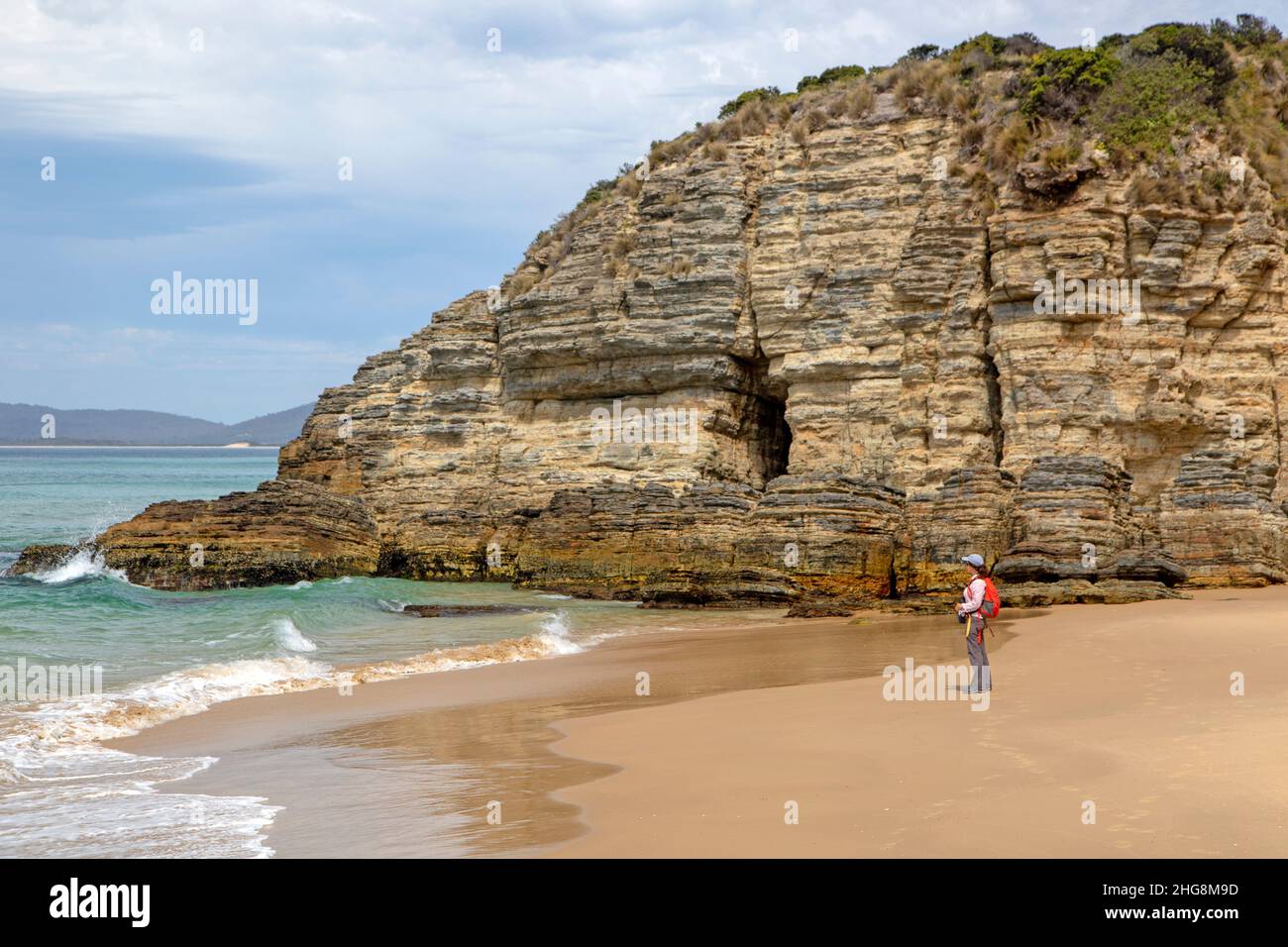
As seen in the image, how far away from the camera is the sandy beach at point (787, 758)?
6082 mm

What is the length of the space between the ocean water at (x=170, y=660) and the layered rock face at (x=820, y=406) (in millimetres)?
2352

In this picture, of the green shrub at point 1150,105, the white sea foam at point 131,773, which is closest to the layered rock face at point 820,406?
the green shrub at point 1150,105

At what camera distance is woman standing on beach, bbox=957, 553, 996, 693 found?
10820 mm

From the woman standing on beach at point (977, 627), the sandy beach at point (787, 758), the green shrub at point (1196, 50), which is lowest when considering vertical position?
the sandy beach at point (787, 758)

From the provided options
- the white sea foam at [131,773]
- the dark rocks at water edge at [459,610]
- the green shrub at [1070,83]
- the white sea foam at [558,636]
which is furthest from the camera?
the green shrub at [1070,83]

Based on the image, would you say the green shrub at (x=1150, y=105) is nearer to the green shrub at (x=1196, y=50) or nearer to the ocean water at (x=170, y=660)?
the green shrub at (x=1196, y=50)

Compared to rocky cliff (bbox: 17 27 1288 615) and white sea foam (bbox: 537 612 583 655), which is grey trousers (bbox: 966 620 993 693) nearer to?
white sea foam (bbox: 537 612 583 655)

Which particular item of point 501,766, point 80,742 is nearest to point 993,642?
point 501,766

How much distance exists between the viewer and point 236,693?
1326cm

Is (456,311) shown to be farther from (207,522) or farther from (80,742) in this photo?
(80,742)

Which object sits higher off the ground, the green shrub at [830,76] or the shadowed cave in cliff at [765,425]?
the green shrub at [830,76]

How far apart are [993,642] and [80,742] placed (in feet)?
33.2

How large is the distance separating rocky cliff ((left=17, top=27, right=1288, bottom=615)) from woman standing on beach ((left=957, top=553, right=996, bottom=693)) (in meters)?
10.1

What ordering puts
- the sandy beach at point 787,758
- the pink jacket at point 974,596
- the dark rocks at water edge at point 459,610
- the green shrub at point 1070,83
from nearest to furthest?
the sandy beach at point 787,758 → the pink jacket at point 974,596 → the dark rocks at water edge at point 459,610 → the green shrub at point 1070,83
